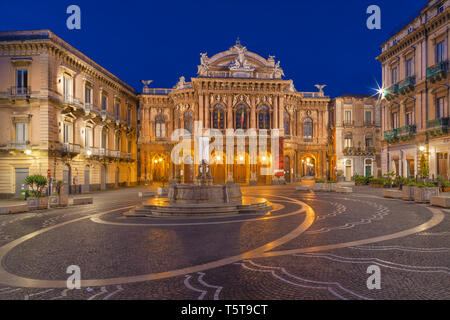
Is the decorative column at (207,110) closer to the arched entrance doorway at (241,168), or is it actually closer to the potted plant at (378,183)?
the arched entrance doorway at (241,168)

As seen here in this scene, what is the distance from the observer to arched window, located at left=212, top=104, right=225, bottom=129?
37.9 meters

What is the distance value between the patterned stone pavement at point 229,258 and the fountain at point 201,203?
1771 millimetres

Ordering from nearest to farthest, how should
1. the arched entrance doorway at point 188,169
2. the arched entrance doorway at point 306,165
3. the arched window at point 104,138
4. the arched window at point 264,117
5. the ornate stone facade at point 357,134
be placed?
1. the arched window at point 104,138
2. the arched window at point 264,117
3. the arched entrance doorway at point 188,169
4. the ornate stone facade at point 357,134
5. the arched entrance doorway at point 306,165

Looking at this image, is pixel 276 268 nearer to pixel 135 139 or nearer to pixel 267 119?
pixel 267 119

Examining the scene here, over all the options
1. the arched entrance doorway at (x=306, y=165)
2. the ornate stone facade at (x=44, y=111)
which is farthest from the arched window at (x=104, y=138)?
the arched entrance doorway at (x=306, y=165)

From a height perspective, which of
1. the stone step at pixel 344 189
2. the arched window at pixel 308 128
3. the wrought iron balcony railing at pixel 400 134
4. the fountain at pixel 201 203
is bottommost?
the stone step at pixel 344 189

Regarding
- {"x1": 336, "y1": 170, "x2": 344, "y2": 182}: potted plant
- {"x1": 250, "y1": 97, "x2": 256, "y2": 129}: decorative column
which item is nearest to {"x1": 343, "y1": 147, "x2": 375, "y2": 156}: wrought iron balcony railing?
{"x1": 336, "y1": 170, "x2": 344, "y2": 182}: potted plant

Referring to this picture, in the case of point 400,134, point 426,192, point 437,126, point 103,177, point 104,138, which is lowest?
point 426,192

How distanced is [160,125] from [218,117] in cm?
1046

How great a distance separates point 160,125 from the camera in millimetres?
43344

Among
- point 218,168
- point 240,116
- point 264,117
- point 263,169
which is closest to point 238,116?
point 240,116

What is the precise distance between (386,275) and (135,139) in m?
41.1

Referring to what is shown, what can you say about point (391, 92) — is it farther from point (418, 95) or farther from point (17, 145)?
point (17, 145)

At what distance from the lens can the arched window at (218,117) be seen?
3791cm
